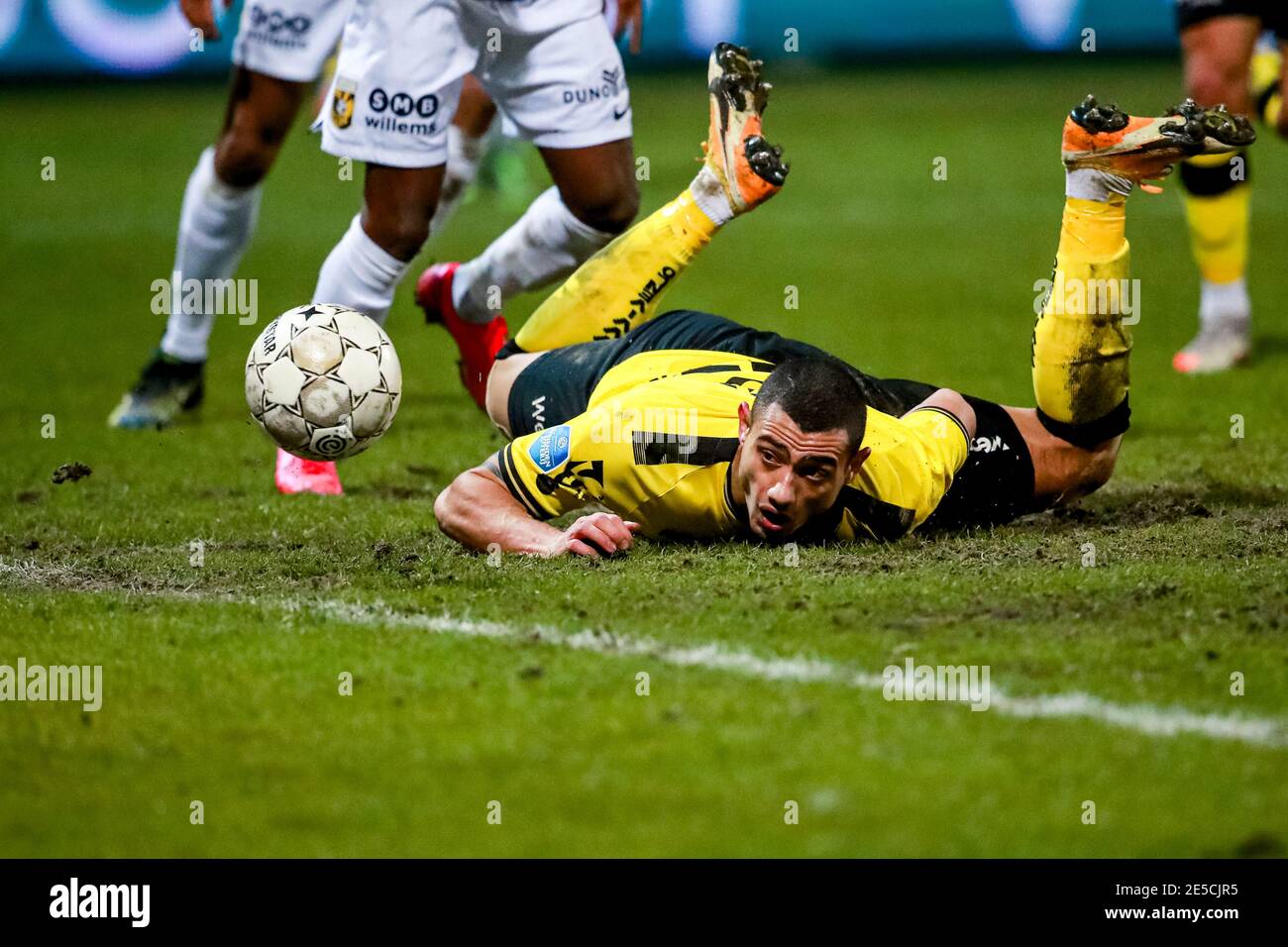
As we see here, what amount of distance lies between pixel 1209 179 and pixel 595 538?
16.4 ft

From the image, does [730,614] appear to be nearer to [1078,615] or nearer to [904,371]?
[1078,615]

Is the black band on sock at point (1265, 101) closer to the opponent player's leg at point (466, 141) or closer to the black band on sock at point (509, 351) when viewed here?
the opponent player's leg at point (466, 141)

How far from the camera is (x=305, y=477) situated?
6375 mm

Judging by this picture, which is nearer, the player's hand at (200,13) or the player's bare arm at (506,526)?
the player's bare arm at (506,526)

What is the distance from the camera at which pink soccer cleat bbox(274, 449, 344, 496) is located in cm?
636

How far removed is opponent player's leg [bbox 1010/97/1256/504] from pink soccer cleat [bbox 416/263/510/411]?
7.30 ft

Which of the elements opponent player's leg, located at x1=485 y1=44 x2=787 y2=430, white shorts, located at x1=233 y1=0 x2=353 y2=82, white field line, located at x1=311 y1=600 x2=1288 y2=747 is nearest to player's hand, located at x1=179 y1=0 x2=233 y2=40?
white shorts, located at x1=233 y1=0 x2=353 y2=82

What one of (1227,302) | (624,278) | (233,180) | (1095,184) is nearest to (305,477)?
(624,278)

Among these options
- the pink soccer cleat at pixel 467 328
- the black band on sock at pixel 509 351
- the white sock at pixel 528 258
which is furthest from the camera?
the pink soccer cleat at pixel 467 328

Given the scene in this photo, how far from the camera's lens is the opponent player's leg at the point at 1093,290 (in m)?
5.32

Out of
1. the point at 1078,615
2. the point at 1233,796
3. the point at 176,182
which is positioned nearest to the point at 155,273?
the point at 176,182
